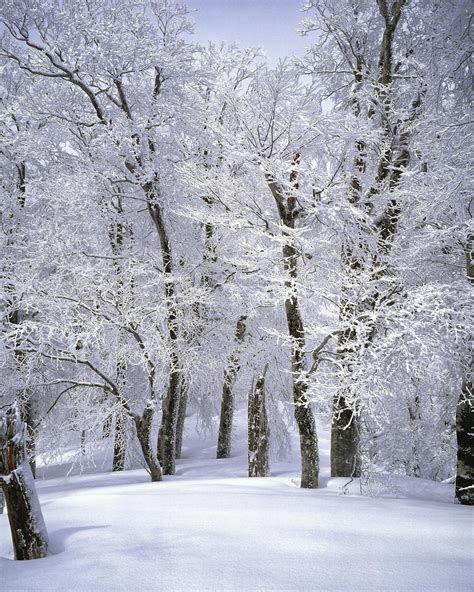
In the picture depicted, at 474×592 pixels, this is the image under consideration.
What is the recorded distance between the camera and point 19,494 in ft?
12.2

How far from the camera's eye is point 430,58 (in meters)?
6.01

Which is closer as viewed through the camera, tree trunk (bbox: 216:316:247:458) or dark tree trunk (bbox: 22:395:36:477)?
dark tree trunk (bbox: 22:395:36:477)

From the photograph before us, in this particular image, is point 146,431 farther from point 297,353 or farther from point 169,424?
point 297,353

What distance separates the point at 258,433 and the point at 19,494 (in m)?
7.89

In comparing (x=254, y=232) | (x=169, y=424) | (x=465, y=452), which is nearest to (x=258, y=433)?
(x=169, y=424)

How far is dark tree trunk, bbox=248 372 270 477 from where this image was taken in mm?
10742

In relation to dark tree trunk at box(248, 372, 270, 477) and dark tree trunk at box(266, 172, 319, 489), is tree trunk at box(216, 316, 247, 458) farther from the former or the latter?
dark tree trunk at box(266, 172, 319, 489)

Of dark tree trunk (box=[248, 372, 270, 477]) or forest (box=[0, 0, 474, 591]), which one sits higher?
forest (box=[0, 0, 474, 591])

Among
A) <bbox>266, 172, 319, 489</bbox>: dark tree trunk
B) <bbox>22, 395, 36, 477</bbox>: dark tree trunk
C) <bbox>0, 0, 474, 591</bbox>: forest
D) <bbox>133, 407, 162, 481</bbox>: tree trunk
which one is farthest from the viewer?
<bbox>22, 395, 36, 477</bbox>: dark tree trunk

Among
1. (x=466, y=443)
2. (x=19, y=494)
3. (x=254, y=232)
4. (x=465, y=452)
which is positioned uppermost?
(x=254, y=232)

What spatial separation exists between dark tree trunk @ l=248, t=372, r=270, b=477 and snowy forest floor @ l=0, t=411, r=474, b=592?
5274 mm

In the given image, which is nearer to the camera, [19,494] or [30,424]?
[19,494]

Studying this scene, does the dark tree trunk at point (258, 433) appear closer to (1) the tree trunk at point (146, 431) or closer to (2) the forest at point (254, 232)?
(2) the forest at point (254, 232)

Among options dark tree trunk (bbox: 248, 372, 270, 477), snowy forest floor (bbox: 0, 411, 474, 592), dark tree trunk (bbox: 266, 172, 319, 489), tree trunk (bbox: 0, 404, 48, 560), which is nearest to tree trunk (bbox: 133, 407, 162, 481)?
dark tree trunk (bbox: 248, 372, 270, 477)
